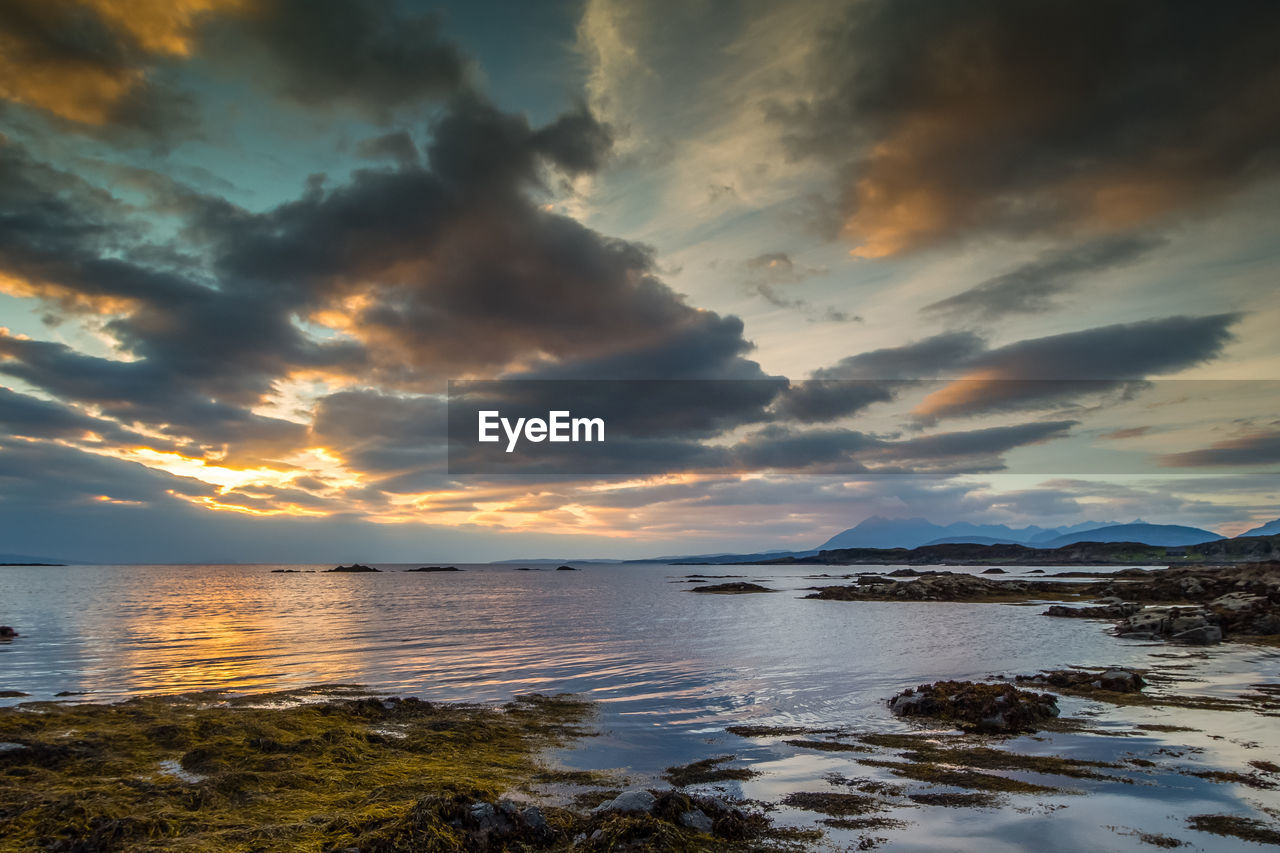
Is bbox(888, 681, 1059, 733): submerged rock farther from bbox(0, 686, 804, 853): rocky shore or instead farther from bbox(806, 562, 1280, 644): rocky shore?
bbox(806, 562, 1280, 644): rocky shore

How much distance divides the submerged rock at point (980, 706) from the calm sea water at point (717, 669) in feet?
3.99

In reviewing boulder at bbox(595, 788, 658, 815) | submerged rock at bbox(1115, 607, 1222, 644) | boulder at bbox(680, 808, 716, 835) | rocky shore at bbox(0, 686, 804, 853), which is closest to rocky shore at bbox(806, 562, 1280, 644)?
submerged rock at bbox(1115, 607, 1222, 644)

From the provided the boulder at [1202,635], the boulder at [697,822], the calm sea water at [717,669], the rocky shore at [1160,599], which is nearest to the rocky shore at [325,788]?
the boulder at [697,822]

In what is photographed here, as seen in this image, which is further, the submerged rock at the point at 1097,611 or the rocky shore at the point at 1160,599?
the submerged rock at the point at 1097,611

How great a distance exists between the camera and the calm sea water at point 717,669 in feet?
39.2

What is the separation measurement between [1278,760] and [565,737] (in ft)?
56.1

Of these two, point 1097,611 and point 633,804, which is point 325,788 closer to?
point 633,804

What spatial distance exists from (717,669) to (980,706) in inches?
523

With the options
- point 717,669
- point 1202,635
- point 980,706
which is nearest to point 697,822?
point 980,706

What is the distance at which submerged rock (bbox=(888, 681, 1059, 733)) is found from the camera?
58.5 ft

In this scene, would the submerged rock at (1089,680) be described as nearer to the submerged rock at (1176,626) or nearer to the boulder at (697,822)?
the submerged rock at (1176,626)

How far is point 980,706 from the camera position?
1872 centimetres

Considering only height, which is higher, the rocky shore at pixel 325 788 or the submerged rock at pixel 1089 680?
the rocky shore at pixel 325 788

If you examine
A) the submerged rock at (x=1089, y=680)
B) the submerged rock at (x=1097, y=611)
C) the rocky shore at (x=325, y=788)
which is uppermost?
the rocky shore at (x=325, y=788)
